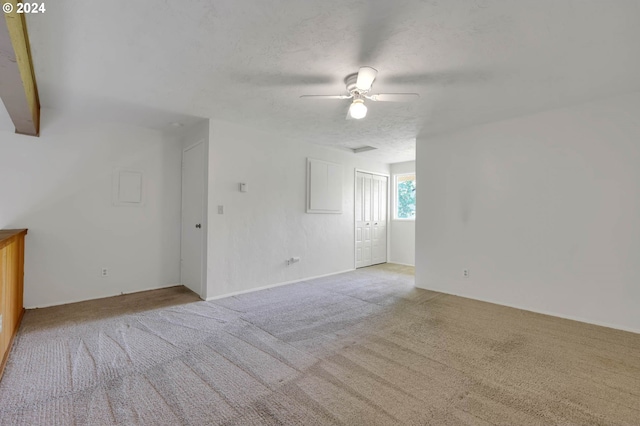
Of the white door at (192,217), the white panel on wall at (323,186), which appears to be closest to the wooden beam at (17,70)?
the white door at (192,217)

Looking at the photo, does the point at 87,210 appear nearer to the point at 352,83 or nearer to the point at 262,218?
the point at 262,218

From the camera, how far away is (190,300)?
3836 mm

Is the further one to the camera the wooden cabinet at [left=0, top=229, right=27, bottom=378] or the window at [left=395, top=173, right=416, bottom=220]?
the window at [left=395, top=173, right=416, bottom=220]

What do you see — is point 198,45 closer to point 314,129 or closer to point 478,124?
point 314,129

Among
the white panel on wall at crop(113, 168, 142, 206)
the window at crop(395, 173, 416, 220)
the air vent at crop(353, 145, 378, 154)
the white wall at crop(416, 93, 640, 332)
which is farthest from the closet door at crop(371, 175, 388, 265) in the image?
the white panel on wall at crop(113, 168, 142, 206)

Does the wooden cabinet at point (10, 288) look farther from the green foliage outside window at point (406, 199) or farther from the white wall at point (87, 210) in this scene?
the green foliage outside window at point (406, 199)

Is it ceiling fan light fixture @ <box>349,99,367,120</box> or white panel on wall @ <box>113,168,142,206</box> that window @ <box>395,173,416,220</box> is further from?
white panel on wall @ <box>113,168,142,206</box>

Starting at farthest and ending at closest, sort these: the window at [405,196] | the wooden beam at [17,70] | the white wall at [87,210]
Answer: the window at [405,196]
the white wall at [87,210]
the wooden beam at [17,70]

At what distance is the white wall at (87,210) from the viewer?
136 inches

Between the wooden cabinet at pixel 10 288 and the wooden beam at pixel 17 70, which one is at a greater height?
the wooden beam at pixel 17 70

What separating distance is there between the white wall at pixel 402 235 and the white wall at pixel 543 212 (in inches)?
81.3

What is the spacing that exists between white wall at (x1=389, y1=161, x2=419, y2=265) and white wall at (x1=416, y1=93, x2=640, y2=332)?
2.06m

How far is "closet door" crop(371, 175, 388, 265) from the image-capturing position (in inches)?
259

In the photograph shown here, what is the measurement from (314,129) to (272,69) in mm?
1807
